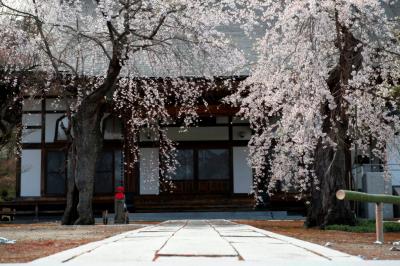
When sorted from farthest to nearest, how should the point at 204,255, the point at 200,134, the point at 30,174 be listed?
the point at 200,134, the point at 30,174, the point at 204,255

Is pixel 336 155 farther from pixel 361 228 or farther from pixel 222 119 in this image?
pixel 222 119

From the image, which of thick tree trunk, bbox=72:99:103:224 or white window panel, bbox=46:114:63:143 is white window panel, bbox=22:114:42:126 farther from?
thick tree trunk, bbox=72:99:103:224

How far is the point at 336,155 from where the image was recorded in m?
11.5

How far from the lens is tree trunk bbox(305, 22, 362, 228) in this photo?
1073 centimetres

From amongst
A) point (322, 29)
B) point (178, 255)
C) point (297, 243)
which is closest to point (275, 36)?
point (322, 29)

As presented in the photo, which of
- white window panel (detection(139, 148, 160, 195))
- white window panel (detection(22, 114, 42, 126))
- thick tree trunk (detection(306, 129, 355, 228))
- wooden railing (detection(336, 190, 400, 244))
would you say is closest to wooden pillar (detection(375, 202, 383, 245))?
wooden railing (detection(336, 190, 400, 244))

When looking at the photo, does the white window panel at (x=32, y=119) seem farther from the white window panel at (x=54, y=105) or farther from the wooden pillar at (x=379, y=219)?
the wooden pillar at (x=379, y=219)

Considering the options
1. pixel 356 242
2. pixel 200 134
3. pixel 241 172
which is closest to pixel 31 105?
pixel 200 134

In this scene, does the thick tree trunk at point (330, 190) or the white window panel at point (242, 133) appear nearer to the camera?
the thick tree trunk at point (330, 190)

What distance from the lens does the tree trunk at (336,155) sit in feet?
35.2

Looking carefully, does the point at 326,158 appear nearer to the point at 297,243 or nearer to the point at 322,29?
the point at 322,29

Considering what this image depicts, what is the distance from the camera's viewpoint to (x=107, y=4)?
11.8 meters

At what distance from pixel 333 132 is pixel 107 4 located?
17.8 ft

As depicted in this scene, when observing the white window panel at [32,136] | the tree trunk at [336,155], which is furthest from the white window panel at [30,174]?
the tree trunk at [336,155]
